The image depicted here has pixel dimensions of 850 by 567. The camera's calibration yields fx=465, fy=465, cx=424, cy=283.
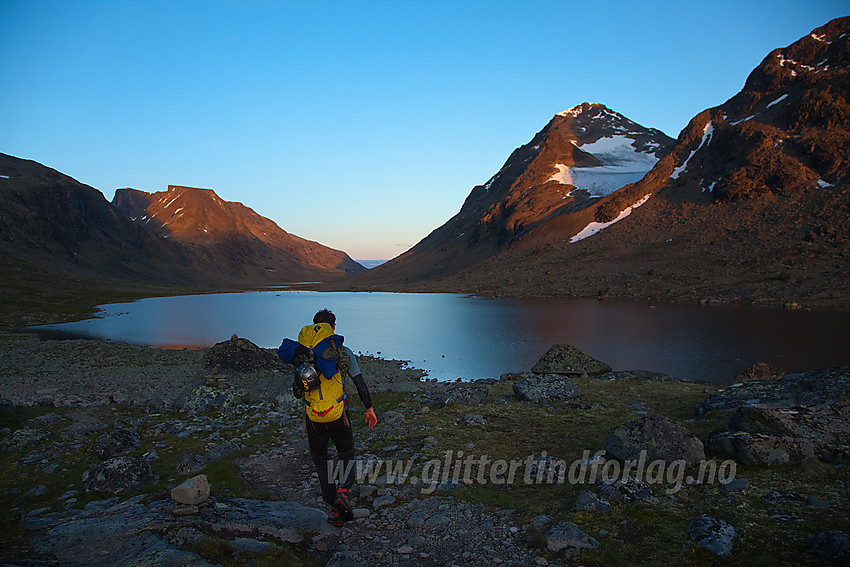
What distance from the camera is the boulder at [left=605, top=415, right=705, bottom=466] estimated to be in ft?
26.1

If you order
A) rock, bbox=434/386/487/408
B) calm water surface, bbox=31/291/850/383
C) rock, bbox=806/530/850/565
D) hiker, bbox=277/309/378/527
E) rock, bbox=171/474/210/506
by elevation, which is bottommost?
calm water surface, bbox=31/291/850/383

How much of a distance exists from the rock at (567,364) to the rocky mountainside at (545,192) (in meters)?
114

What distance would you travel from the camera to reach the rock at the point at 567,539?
5792mm

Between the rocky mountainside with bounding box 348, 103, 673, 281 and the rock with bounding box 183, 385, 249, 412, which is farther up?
the rocky mountainside with bounding box 348, 103, 673, 281

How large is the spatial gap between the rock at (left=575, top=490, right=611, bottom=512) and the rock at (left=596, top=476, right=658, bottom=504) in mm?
191

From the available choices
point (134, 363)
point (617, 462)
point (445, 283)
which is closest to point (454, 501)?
point (617, 462)

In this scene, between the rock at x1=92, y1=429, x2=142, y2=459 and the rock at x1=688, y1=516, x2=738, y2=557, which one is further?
the rock at x1=92, y1=429, x2=142, y2=459

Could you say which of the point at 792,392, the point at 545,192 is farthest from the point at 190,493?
the point at 545,192

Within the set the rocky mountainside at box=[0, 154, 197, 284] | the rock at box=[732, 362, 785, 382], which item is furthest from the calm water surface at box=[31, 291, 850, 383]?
the rocky mountainside at box=[0, 154, 197, 284]

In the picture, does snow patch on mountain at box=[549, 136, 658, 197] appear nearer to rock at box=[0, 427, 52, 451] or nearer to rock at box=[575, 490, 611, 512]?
rock at box=[575, 490, 611, 512]

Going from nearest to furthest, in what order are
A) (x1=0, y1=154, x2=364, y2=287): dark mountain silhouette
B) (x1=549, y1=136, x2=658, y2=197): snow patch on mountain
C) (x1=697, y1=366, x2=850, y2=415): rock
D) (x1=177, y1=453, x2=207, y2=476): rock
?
(x1=177, y1=453, x2=207, y2=476): rock, (x1=697, y1=366, x2=850, y2=415): rock, (x1=0, y1=154, x2=364, y2=287): dark mountain silhouette, (x1=549, y1=136, x2=658, y2=197): snow patch on mountain

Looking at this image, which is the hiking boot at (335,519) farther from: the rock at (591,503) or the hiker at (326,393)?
the rock at (591,503)

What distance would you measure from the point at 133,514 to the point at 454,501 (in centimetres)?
454

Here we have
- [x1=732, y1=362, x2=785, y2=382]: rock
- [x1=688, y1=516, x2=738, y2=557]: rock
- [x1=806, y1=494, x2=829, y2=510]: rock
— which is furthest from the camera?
[x1=732, y1=362, x2=785, y2=382]: rock
